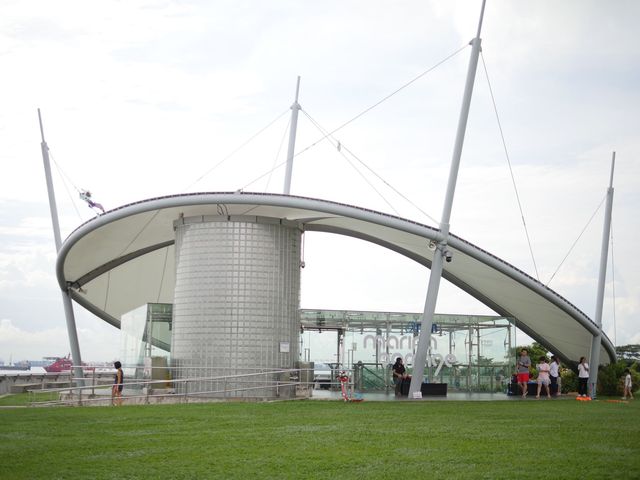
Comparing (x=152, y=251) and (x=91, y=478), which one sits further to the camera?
(x=152, y=251)

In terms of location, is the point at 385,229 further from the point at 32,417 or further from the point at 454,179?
the point at 32,417

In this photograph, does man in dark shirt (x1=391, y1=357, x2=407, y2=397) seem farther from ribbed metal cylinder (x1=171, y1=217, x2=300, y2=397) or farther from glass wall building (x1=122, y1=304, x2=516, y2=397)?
ribbed metal cylinder (x1=171, y1=217, x2=300, y2=397)

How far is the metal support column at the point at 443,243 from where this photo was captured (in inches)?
896

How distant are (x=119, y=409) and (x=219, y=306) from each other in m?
5.63

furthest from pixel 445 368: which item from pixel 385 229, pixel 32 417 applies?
pixel 32 417

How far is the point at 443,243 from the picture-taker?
22938mm

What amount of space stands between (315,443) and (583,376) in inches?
663

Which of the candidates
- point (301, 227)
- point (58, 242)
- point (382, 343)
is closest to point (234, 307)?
point (301, 227)

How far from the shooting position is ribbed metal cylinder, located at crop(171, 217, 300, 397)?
74.2 feet

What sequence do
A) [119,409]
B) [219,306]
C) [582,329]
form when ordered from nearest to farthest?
[119,409] → [219,306] → [582,329]

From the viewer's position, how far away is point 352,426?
13938 mm

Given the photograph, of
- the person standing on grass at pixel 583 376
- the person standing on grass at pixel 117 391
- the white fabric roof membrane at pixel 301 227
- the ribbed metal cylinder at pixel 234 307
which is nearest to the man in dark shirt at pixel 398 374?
the ribbed metal cylinder at pixel 234 307

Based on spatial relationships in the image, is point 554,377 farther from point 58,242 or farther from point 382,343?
point 58,242

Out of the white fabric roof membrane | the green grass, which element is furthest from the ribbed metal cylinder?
the green grass
